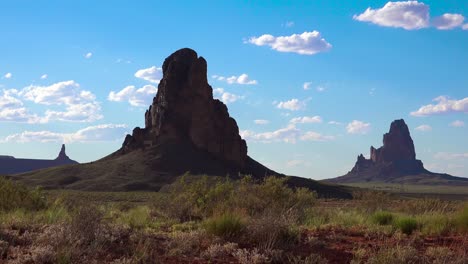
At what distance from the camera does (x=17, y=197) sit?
18422 mm

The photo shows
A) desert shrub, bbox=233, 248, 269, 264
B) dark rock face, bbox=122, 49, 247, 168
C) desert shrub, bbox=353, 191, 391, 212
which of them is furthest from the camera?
dark rock face, bbox=122, 49, 247, 168

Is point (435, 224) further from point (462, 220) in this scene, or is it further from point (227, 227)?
point (227, 227)

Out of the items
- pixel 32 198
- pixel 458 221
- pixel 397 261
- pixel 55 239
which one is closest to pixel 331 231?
pixel 458 221

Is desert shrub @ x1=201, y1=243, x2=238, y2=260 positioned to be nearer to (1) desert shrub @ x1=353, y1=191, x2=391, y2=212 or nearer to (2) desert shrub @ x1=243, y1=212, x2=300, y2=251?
(2) desert shrub @ x1=243, y1=212, x2=300, y2=251

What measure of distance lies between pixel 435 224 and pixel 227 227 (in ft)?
21.3

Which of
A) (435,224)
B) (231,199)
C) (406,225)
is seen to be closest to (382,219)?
(435,224)

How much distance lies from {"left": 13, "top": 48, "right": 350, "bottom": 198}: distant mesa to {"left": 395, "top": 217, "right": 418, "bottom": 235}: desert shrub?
3029 inches

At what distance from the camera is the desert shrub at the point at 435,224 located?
1423 centimetres

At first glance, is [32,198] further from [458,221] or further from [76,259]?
[458,221]

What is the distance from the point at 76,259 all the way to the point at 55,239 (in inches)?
46.3

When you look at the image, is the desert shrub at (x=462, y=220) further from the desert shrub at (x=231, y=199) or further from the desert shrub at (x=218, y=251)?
the desert shrub at (x=218, y=251)

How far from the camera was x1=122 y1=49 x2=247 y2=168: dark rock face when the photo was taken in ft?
371

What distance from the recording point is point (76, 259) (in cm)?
877

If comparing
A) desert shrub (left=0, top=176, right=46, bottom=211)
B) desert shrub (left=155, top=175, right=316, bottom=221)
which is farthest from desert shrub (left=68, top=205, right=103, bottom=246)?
desert shrub (left=0, top=176, right=46, bottom=211)
